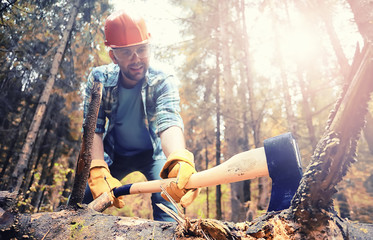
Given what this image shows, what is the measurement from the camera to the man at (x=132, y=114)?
2199 mm

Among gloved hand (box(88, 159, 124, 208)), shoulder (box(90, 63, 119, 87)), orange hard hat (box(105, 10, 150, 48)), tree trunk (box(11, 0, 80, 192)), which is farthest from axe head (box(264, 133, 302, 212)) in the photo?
tree trunk (box(11, 0, 80, 192))

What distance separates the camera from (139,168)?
9.16ft

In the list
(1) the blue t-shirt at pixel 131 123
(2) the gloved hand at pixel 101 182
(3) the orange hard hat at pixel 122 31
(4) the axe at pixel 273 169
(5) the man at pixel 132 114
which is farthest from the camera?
(1) the blue t-shirt at pixel 131 123

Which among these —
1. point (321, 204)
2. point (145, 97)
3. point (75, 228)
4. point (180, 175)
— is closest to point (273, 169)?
point (321, 204)

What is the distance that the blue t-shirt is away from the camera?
2.82m

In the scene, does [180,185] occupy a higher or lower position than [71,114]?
lower

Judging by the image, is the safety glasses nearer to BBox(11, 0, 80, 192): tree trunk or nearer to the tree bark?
the tree bark

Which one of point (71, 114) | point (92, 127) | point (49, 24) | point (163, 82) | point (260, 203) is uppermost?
point (49, 24)

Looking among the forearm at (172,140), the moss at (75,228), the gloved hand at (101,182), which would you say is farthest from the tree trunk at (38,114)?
the moss at (75,228)

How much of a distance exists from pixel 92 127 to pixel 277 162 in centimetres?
127

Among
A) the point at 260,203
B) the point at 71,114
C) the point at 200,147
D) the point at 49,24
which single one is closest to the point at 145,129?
the point at 260,203

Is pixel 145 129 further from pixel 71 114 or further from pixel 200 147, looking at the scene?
pixel 71 114

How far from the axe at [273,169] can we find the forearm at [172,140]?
524 millimetres

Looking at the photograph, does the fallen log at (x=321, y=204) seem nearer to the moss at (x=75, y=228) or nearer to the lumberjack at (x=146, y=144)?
the moss at (x=75, y=228)
